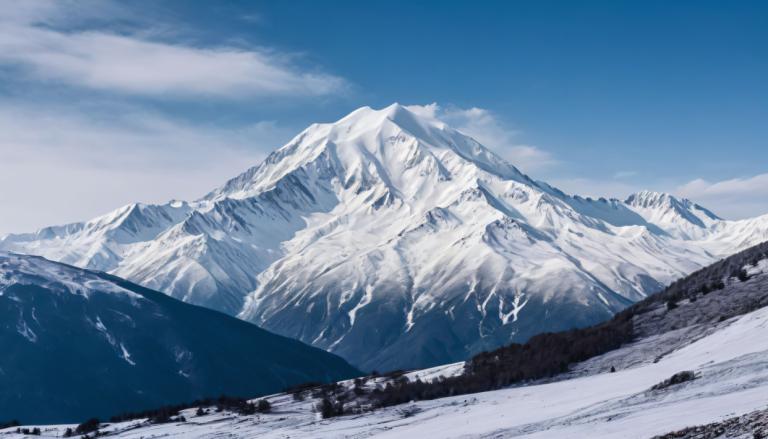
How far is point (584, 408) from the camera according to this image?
224ft

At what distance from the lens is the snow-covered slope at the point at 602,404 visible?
5844cm

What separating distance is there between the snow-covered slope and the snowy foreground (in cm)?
13

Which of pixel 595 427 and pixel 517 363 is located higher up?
pixel 517 363

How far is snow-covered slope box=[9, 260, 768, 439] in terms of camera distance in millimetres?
58438

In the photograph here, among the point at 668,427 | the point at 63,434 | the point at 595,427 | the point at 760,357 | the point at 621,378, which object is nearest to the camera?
the point at 668,427

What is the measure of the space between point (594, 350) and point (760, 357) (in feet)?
109

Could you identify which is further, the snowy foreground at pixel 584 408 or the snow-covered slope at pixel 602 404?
the snow-covered slope at pixel 602 404

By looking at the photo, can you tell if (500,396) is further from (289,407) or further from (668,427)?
(668,427)

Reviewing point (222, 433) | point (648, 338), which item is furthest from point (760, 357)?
point (222, 433)

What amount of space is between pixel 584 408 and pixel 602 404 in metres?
1.31

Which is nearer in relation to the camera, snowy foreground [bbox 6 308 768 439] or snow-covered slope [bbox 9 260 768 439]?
snowy foreground [bbox 6 308 768 439]

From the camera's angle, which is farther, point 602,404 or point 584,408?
point 584,408

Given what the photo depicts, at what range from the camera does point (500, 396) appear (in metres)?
89.1

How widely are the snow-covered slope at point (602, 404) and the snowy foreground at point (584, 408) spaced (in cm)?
13
